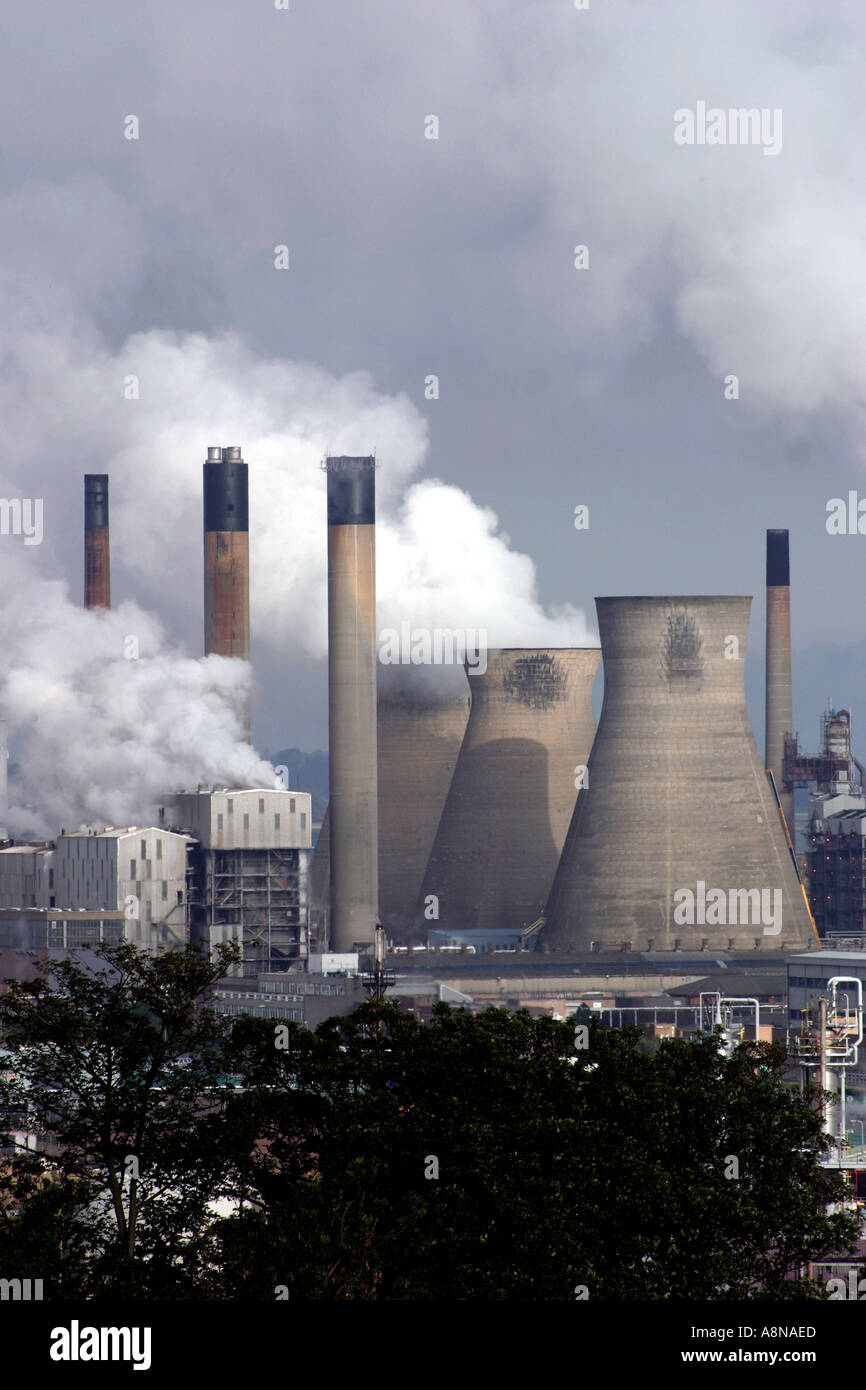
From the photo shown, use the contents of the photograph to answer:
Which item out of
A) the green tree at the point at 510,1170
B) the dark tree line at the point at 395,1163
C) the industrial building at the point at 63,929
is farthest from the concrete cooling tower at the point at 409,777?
the dark tree line at the point at 395,1163

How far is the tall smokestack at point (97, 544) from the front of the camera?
55156 mm

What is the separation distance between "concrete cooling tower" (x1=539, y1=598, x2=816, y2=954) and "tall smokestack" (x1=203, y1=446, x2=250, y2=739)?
9543mm

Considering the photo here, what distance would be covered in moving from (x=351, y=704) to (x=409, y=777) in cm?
664

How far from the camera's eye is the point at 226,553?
51.4 m

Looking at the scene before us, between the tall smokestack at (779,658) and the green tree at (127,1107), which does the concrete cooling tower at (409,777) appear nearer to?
the tall smokestack at (779,658)

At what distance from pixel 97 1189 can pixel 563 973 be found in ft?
116

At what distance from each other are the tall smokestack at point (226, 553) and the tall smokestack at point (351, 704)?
127 inches

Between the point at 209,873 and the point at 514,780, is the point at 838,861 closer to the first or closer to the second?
the point at 514,780

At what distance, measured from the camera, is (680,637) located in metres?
46.5

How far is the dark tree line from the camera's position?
37.3ft

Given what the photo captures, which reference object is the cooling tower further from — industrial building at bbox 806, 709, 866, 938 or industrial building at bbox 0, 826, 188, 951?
industrial building at bbox 0, 826, 188, 951
